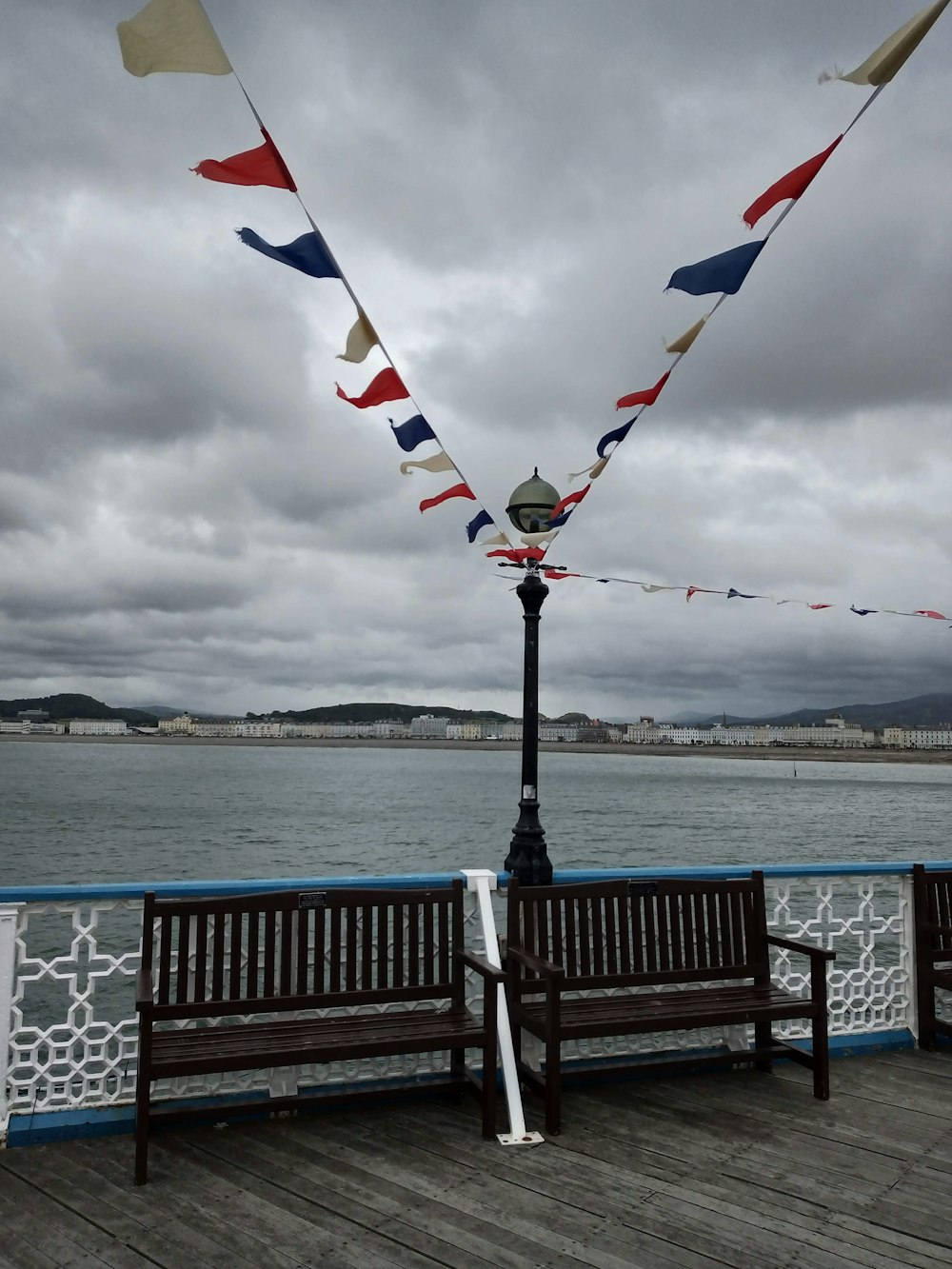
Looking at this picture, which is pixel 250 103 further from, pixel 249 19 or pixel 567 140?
pixel 567 140

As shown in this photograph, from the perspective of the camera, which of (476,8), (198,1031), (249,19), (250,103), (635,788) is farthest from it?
(635,788)

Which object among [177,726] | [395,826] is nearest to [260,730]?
[177,726]

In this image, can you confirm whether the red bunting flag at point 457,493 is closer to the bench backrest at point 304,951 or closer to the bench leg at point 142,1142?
the bench backrest at point 304,951

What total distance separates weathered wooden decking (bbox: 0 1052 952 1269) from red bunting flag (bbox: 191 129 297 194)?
337 cm

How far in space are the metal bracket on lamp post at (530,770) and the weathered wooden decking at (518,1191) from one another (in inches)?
41.3

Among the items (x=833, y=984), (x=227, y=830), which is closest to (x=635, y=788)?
(x=227, y=830)

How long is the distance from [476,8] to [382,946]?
462 centimetres

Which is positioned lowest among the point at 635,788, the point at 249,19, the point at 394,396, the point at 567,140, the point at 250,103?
the point at 635,788

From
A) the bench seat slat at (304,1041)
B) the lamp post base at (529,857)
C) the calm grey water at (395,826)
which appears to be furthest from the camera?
the calm grey water at (395,826)

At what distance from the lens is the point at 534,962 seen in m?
3.61

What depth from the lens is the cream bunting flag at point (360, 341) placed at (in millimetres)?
3797

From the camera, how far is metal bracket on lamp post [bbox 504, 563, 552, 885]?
440cm

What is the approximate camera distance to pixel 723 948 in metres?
4.17

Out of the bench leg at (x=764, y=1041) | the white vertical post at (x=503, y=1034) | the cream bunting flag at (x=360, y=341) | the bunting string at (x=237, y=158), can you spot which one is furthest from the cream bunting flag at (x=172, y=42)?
the bench leg at (x=764, y=1041)
